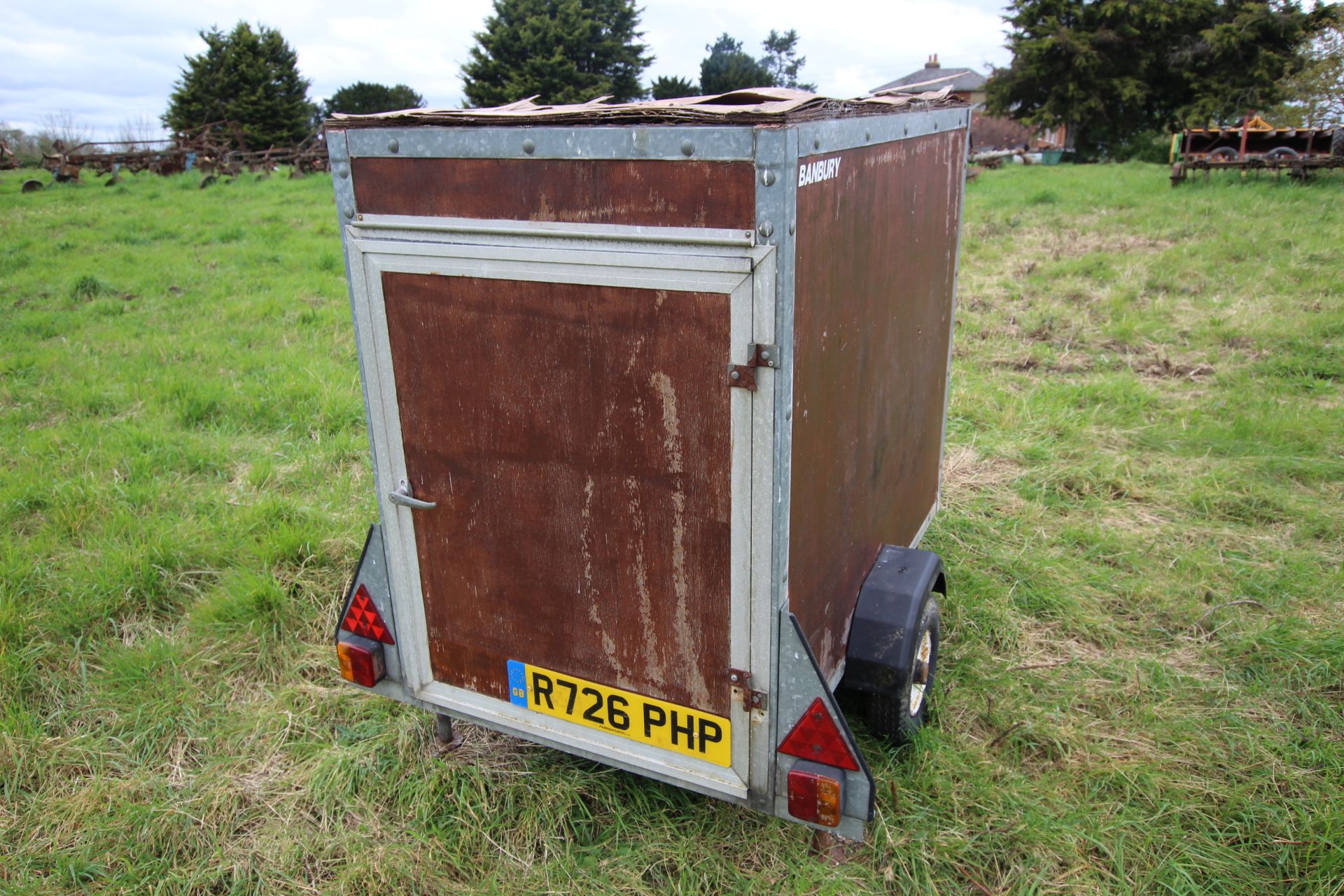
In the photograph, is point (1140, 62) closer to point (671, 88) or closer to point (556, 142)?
point (671, 88)

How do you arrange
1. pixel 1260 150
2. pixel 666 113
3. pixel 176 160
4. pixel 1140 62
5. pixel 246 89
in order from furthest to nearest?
pixel 246 89
pixel 1140 62
pixel 176 160
pixel 1260 150
pixel 666 113

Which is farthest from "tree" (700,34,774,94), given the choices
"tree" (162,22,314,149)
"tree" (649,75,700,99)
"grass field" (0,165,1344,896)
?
"grass field" (0,165,1344,896)

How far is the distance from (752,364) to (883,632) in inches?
50.3

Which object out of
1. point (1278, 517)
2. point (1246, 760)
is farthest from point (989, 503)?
point (1246, 760)

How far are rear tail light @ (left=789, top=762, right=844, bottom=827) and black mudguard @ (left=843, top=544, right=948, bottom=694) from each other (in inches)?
24.4

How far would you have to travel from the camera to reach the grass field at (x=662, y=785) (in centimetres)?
282

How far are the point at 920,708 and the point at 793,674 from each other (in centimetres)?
A: 118

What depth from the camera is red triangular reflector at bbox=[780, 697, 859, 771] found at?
234cm

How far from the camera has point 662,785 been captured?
3043mm

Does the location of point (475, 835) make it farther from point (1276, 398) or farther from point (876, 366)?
point (1276, 398)

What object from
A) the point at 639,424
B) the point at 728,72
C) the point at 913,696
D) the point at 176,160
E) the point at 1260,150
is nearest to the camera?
the point at 639,424

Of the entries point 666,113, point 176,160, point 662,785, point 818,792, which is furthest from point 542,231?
point 176,160

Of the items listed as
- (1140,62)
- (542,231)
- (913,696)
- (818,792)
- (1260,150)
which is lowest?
(913,696)

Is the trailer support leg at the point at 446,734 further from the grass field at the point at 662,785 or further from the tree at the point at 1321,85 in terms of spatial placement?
the tree at the point at 1321,85
